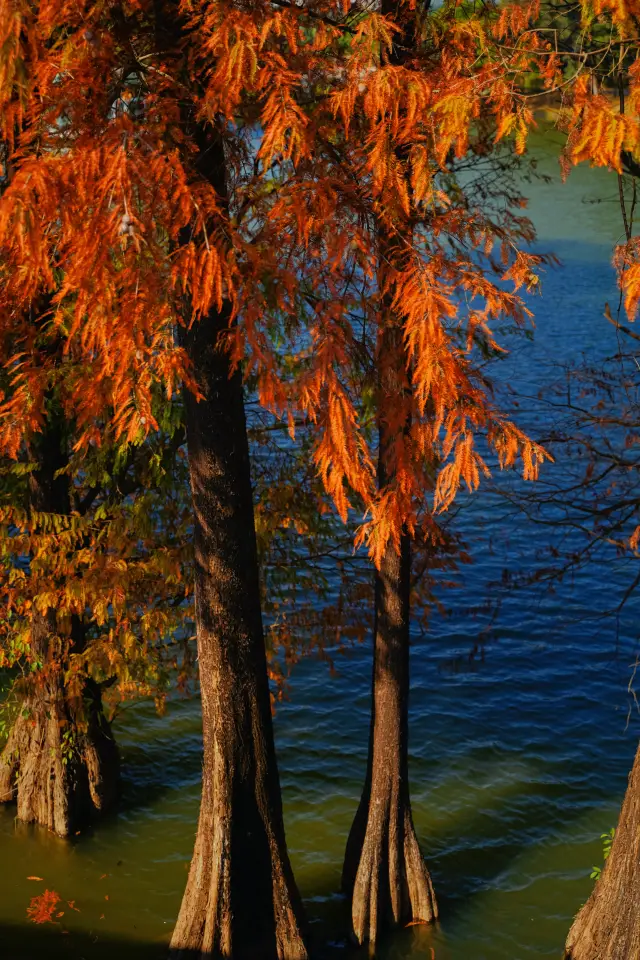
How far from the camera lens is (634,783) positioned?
9539mm

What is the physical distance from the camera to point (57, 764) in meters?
12.8

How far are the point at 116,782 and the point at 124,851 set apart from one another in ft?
3.94

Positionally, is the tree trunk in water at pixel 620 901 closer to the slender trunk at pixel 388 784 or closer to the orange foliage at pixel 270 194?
the slender trunk at pixel 388 784

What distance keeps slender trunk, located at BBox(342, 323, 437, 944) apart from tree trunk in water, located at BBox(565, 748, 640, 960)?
1.89 metres

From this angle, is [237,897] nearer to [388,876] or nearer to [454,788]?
[388,876]

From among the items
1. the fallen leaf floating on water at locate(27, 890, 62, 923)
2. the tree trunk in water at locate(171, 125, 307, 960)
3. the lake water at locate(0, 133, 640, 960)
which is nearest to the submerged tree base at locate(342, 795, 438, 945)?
the lake water at locate(0, 133, 640, 960)

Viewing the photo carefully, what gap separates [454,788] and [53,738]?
19.1 ft

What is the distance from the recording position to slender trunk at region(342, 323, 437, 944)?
1089cm

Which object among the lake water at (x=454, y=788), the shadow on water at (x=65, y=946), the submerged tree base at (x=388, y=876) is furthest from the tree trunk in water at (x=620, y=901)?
the shadow on water at (x=65, y=946)

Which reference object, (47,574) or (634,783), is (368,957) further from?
(47,574)

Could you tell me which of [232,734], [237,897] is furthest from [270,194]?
[237,897]

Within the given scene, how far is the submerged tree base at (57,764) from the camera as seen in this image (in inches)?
502

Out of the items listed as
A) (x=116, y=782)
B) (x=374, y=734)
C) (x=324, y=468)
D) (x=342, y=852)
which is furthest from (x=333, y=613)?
(x=324, y=468)

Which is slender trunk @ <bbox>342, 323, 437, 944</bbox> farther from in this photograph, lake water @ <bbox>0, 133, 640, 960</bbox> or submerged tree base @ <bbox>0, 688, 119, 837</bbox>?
submerged tree base @ <bbox>0, 688, 119, 837</bbox>
